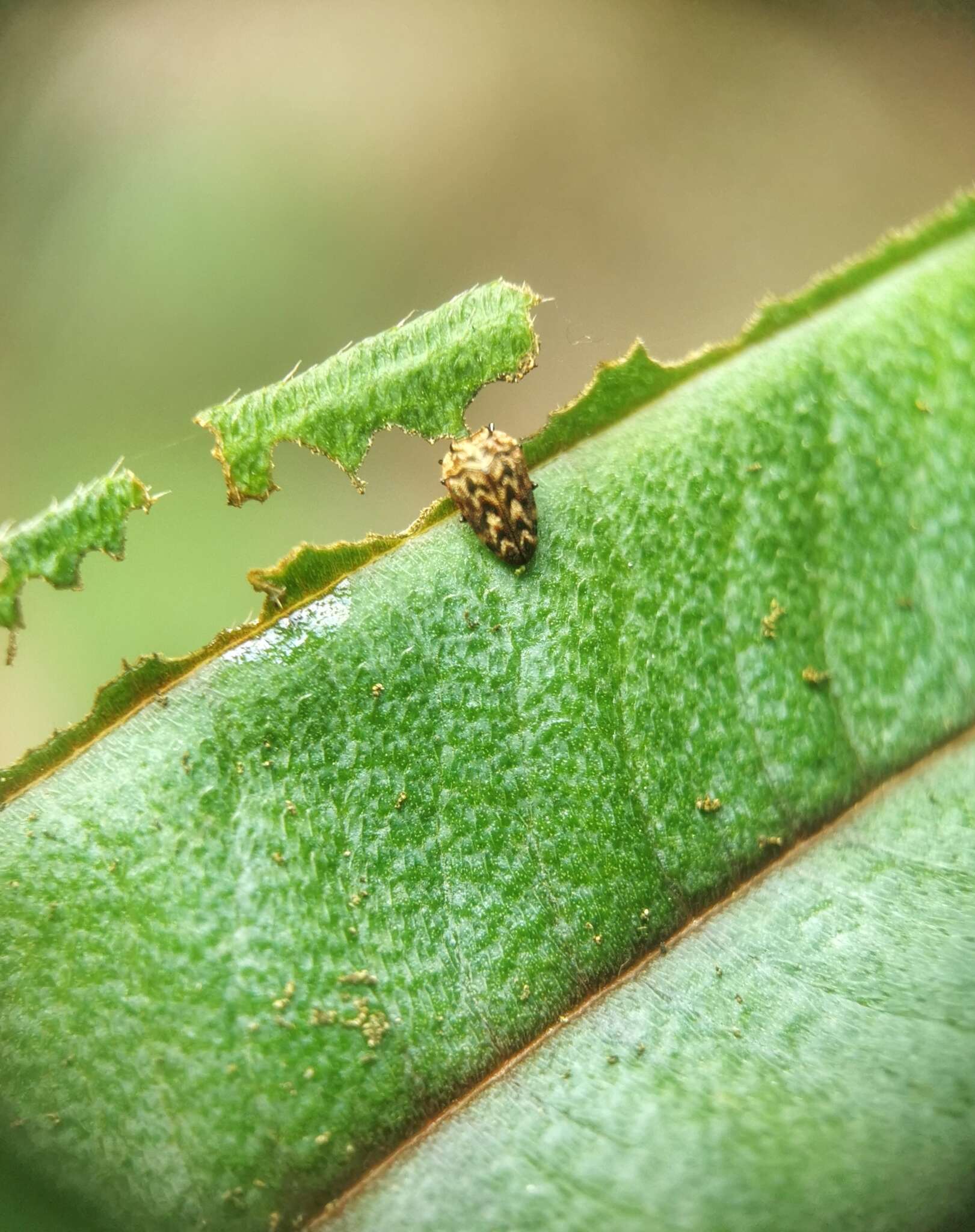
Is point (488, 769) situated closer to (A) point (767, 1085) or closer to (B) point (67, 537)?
(A) point (767, 1085)

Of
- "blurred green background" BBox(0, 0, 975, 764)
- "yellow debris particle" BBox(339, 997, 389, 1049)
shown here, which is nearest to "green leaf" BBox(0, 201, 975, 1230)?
"yellow debris particle" BBox(339, 997, 389, 1049)

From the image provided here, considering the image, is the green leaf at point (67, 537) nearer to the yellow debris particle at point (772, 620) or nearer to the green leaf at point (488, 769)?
the green leaf at point (488, 769)

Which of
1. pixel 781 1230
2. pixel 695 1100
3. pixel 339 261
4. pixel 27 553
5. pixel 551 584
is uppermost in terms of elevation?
pixel 339 261

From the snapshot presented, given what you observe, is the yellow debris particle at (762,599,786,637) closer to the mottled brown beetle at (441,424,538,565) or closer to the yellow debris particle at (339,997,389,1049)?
the mottled brown beetle at (441,424,538,565)

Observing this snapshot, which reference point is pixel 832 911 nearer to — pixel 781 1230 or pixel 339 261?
pixel 781 1230

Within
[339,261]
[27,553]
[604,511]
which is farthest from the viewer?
[339,261]

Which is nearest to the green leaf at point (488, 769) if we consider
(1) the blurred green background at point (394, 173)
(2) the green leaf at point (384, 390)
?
(2) the green leaf at point (384, 390)

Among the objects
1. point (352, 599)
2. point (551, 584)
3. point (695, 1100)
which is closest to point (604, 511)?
point (551, 584)
